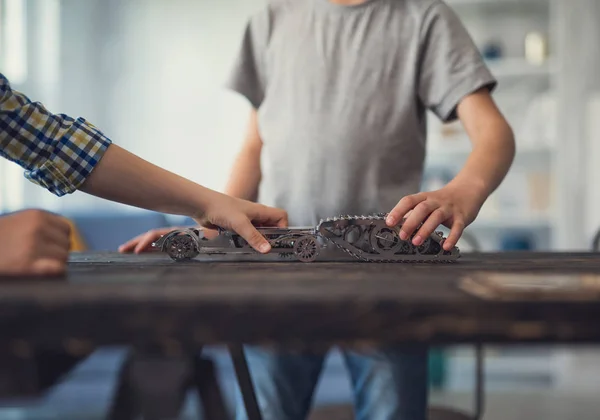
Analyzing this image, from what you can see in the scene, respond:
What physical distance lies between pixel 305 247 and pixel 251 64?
0.65 metres

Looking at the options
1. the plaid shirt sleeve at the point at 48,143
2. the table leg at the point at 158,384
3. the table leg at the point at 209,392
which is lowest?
the table leg at the point at 209,392

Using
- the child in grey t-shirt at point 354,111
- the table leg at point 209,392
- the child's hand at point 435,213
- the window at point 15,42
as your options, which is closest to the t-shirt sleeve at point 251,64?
the child in grey t-shirt at point 354,111

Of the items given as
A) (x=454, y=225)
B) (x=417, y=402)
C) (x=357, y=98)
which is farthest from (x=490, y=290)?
(x=357, y=98)

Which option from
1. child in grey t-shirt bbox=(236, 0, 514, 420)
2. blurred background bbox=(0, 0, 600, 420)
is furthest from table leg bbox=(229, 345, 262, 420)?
blurred background bbox=(0, 0, 600, 420)

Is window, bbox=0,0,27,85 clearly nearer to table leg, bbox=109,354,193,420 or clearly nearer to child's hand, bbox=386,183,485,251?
child's hand, bbox=386,183,485,251

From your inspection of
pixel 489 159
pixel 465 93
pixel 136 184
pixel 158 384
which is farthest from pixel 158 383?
pixel 465 93

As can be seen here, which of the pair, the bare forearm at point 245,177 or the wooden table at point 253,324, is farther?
the bare forearm at point 245,177

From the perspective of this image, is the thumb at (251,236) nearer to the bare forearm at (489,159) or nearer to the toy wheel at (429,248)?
the toy wheel at (429,248)

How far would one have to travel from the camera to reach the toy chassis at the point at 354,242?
90 centimetres

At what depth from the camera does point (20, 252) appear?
0.61 m

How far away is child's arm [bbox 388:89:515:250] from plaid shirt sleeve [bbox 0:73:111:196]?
40 centimetres

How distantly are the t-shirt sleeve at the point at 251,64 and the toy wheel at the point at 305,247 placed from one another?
1.96 feet

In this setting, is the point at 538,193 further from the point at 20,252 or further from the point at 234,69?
the point at 20,252

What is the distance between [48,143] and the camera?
86 centimetres
